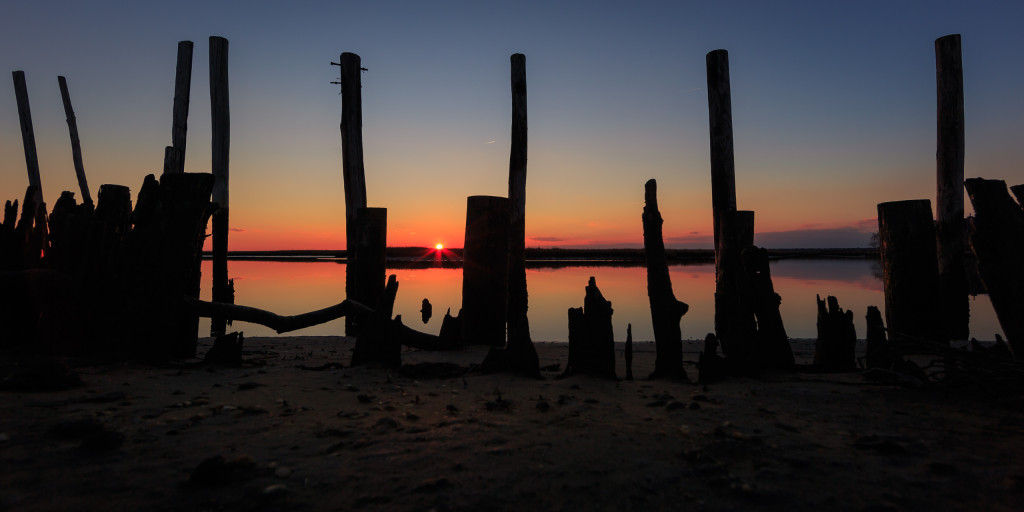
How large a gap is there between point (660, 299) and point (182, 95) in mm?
12318

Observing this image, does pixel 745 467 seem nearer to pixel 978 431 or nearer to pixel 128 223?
pixel 978 431

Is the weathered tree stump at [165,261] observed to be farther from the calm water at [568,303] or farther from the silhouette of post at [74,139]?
the silhouette of post at [74,139]

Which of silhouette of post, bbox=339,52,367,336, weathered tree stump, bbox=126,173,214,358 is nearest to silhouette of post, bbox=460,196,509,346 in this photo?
weathered tree stump, bbox=126,173,214,358

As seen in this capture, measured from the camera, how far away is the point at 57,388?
3.72 metres

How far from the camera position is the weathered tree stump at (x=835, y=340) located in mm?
4957

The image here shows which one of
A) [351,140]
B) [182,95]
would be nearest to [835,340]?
[351,140]

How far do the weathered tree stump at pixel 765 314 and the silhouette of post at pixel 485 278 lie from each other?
354 centimetres

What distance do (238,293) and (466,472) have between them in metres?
19.0

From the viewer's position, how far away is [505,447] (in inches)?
111

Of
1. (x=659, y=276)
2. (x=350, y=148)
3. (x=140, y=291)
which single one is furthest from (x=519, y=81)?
(x=140, y=291)

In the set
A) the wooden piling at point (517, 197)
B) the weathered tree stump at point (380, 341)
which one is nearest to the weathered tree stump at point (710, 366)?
the weathered tree stump at point (380, 341)

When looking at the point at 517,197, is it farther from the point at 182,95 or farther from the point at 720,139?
the point at 182,95

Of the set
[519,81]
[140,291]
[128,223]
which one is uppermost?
[519,81]

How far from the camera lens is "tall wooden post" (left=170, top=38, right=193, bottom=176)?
12172 mm
